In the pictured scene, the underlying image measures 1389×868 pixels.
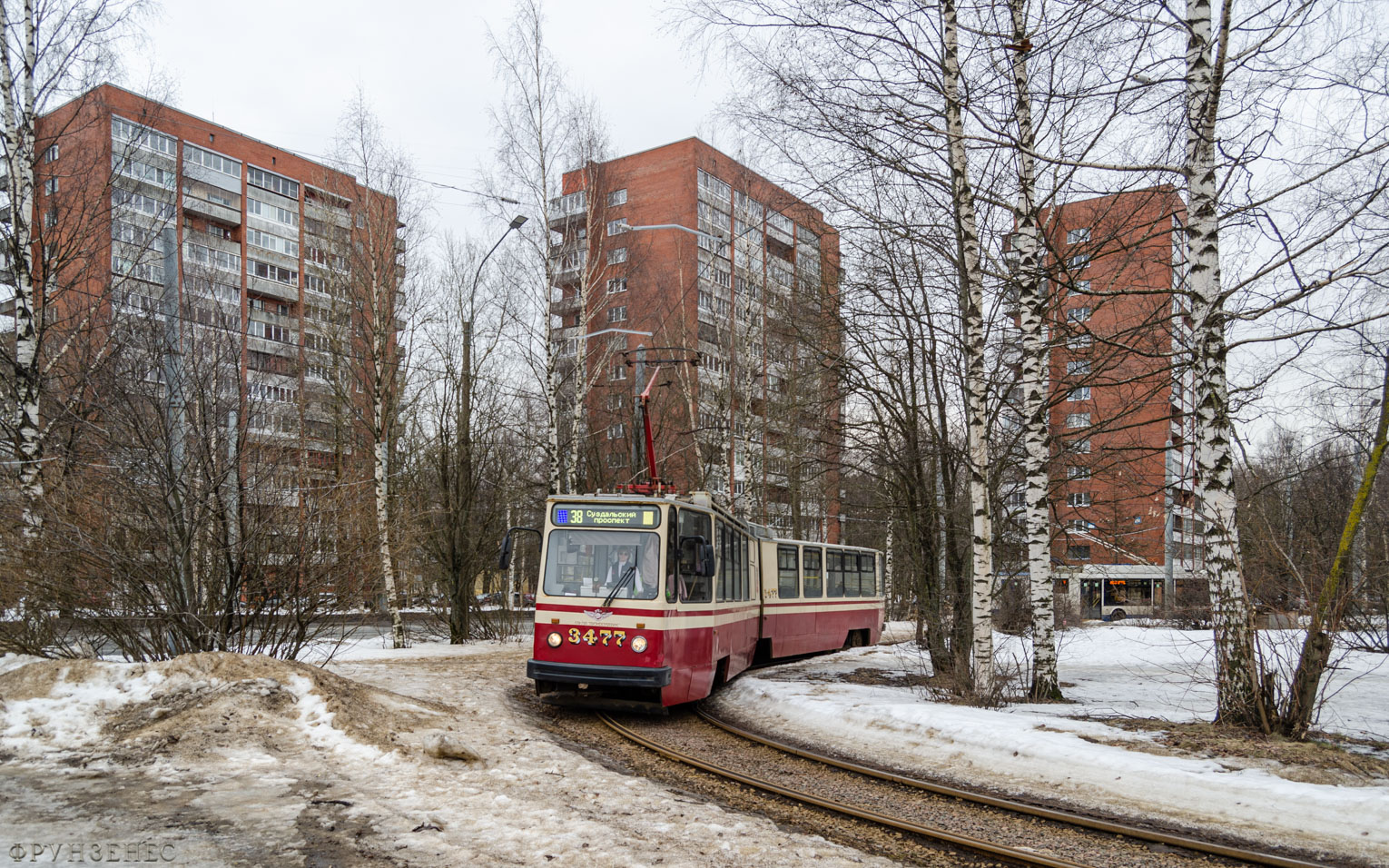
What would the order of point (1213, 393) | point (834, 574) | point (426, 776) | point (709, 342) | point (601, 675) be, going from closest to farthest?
point (426, 776), point (1213, 393), point (601, 675), point (834, 574), point (709, 342)

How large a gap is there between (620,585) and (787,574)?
7478mm

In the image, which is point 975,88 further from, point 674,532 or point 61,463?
point 61,463

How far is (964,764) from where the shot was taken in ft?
28.8

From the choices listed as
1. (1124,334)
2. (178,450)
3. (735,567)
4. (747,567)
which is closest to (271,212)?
(747,567)

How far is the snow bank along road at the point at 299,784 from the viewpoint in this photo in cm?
534

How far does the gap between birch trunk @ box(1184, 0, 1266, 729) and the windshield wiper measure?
633cm

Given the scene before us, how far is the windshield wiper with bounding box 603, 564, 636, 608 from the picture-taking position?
1120 centimetres

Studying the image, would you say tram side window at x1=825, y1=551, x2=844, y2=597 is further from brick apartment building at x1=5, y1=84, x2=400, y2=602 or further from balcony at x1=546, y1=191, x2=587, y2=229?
balcony at x1=546, y1=191, x2=587, y2=229

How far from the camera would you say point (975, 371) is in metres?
11.6

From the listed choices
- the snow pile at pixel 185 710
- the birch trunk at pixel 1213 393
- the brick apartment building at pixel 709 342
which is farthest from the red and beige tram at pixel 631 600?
the birch trunk at pixel 1213 393

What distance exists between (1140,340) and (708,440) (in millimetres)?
19656

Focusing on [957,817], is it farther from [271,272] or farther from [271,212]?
[271,212]

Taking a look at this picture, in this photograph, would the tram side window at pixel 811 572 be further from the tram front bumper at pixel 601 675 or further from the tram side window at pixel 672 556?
the tram front bumper at pixel 601 675

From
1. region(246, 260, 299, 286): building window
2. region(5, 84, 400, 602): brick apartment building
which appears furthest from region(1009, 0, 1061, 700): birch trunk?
region(246, 260, 299, 286): building window
